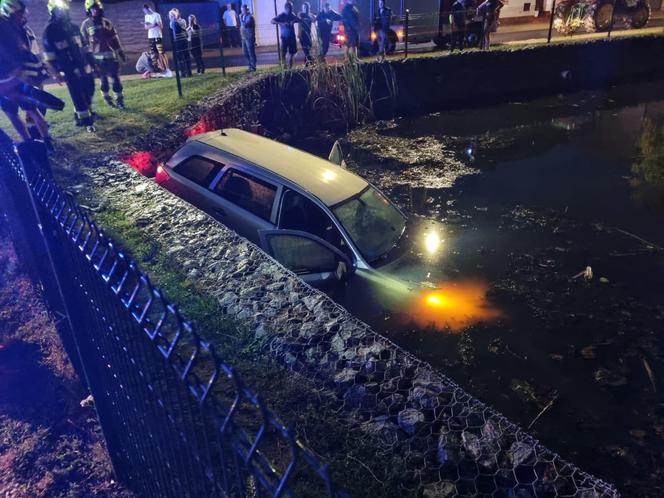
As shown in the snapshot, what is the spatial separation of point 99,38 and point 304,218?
833 cm

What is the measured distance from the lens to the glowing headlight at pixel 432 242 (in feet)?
27.5

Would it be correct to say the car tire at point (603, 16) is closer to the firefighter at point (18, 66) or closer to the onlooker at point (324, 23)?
the onlooker at point (324, 23)

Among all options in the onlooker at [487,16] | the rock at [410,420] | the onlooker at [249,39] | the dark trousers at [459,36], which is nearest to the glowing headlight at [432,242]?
the rock at [410,420]

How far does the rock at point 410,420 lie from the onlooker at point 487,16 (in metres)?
18.3

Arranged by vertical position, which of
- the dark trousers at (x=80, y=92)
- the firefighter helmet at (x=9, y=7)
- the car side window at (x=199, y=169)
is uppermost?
the firefighter helmet at (x=9, y=7)

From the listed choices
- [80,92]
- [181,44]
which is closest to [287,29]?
[181,44]

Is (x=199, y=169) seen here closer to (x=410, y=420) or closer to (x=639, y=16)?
(x=410, y=420)

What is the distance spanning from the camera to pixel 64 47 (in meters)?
8.84

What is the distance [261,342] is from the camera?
10.7ft

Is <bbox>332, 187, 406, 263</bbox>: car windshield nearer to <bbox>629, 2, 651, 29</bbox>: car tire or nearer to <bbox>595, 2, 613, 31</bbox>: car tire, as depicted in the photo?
<bbox>595, 2, 613, 31</bbox>: car tire

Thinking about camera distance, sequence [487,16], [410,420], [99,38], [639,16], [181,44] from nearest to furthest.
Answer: [410,420]
[99,38]
[181,44]
[487,16]
[639,16]

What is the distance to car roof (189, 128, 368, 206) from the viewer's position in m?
6.07

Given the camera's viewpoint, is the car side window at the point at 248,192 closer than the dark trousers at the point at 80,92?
Yes

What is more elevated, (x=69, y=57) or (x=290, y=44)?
(x=69, y=57)
